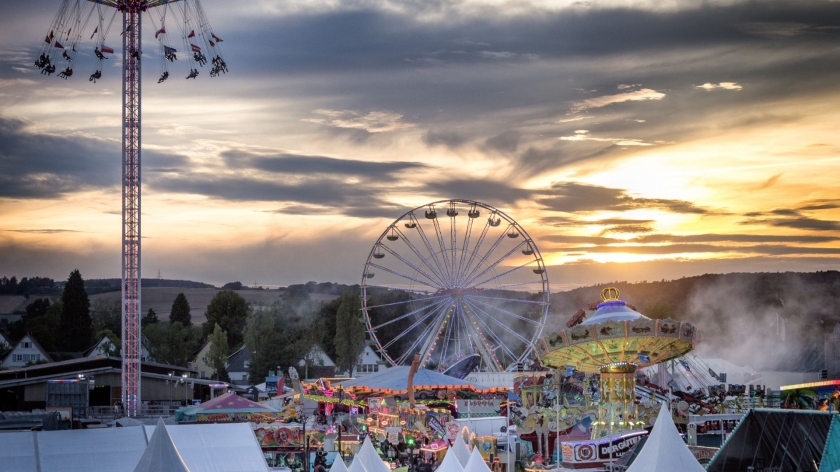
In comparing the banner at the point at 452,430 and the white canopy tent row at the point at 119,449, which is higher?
the white canopy tent row at the point at 119,449

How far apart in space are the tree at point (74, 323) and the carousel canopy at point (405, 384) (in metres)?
50.2

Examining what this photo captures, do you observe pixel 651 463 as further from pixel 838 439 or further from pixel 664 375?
pixel 664 375

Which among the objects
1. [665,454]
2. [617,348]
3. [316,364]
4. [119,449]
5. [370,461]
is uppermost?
[617,348]

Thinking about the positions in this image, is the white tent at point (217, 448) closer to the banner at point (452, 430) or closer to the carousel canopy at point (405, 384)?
the banner at point (452, 430)

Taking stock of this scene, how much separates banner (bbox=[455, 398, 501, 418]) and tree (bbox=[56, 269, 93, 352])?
58.9 metres

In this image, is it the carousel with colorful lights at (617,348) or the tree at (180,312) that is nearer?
the carousel with colorful lights at (617,348)

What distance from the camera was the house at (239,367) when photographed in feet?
341

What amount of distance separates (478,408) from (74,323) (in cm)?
6119

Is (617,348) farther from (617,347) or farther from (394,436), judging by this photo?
(394,436)

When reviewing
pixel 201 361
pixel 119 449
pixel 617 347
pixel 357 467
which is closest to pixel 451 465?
pixel 357 467

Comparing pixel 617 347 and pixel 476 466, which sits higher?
pixel 617 347

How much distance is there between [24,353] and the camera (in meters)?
92.4

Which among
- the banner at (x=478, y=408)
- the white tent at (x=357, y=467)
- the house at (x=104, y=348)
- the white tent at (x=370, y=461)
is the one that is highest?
the house at (x=104, y=348)

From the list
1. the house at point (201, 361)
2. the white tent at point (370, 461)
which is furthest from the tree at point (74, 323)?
the white tent at point (370, 461)
